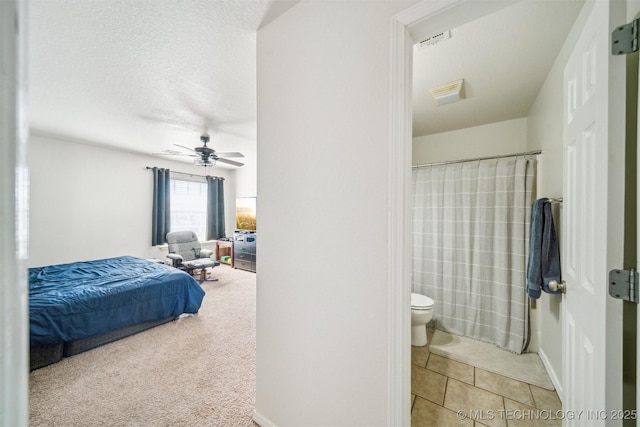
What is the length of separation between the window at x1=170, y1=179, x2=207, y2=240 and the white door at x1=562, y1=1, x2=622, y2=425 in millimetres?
5893

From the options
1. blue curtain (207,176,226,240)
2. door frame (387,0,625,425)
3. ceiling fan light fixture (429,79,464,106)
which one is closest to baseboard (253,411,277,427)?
door frame (387,0,625,425)

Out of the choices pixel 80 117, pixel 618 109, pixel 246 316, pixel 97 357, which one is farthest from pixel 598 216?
pixel 80 117

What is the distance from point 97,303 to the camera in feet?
7.88

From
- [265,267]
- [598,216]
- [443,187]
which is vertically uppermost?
[443,187]

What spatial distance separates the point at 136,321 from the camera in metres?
2.65

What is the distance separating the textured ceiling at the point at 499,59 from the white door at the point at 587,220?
1.26 feet

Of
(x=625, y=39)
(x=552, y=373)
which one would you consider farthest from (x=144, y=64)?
(x=552, y=373)

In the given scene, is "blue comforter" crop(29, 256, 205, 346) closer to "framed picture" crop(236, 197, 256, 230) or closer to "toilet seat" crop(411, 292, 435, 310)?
"framed picture" crop(236, 197, 256, 230)

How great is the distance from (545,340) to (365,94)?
103 inches

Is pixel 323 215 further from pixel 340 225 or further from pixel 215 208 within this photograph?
pixel 215 208

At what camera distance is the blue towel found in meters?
1.83

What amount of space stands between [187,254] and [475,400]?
480cm

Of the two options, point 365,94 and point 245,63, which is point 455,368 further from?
point 245,63

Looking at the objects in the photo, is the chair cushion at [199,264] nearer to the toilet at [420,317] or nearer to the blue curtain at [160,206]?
the blue curtain at [160,206]
